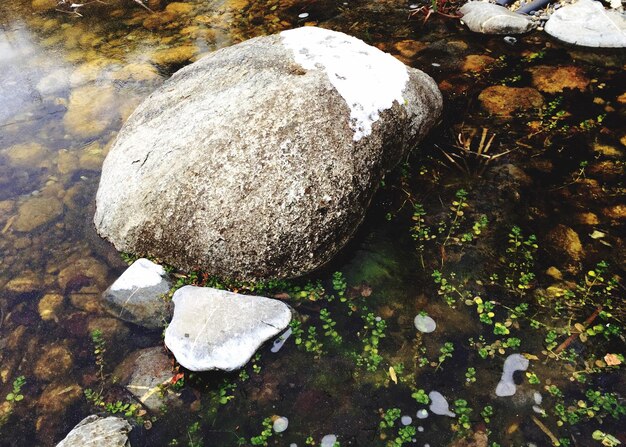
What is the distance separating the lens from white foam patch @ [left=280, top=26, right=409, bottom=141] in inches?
174

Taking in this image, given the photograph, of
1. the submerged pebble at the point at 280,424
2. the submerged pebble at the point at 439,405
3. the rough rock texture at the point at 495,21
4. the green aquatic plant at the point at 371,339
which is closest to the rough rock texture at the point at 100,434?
the submerged pebble at the point at 280,424

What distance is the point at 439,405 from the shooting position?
3373 mm

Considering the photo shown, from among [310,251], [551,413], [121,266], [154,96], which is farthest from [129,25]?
[551,413]

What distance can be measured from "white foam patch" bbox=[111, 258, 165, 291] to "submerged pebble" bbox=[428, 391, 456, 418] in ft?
8.01

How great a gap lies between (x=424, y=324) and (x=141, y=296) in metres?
2.42

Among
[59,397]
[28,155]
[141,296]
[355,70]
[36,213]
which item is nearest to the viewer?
[59,397]

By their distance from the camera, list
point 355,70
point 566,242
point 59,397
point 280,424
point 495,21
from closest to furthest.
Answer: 1. point 280,424
2. point 59,397
3. point 566,242
4. point 355,70
5. point 495,21

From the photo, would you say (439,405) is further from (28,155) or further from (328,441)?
(28,155)

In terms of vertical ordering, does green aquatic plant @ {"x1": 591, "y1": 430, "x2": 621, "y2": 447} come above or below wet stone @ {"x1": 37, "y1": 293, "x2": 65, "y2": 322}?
above

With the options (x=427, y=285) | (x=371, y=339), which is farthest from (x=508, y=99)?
(x=371, y=339)

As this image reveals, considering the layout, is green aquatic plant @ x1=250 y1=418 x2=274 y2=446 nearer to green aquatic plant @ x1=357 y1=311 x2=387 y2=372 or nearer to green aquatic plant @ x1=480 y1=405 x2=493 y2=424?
green aquatic plant @ x1=357 y1=311 x2=387 y2=372

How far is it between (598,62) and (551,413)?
17.9 ft

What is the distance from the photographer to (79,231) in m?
5.20

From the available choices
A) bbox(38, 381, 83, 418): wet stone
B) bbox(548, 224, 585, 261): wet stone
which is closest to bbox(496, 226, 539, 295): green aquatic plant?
bbox(548, 224, 585, 261): wet stone
